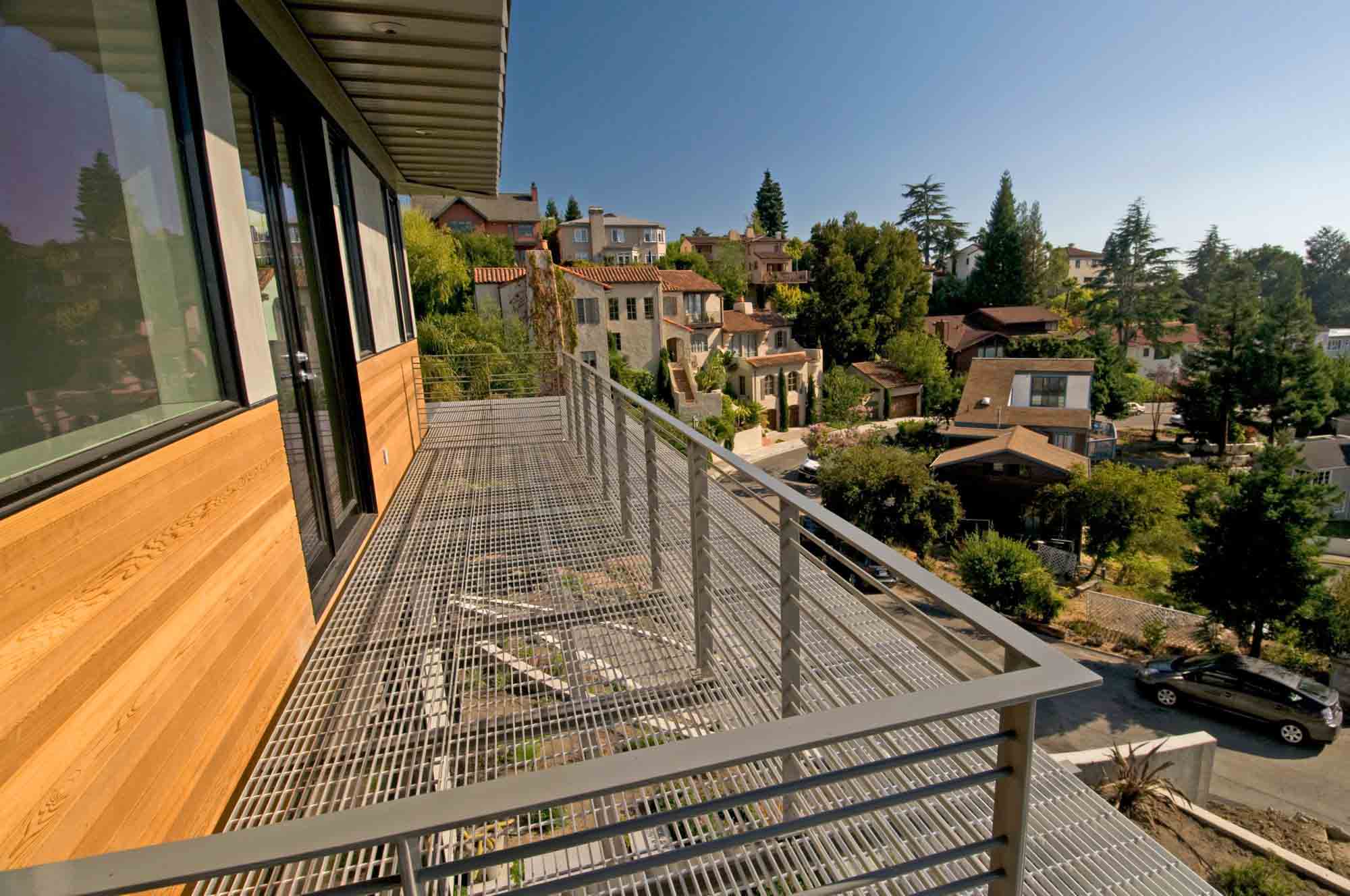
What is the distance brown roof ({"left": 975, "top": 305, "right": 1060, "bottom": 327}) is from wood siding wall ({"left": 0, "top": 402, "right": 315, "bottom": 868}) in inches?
1920

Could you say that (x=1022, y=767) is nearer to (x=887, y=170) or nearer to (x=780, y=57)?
(x=780, y=57)

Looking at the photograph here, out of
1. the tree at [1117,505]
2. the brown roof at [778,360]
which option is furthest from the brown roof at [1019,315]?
the tree at [1117,505]

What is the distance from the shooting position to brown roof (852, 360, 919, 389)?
3781 centimetres

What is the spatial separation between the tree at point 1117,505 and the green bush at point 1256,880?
50.0ft

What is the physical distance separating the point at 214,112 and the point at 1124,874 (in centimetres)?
377

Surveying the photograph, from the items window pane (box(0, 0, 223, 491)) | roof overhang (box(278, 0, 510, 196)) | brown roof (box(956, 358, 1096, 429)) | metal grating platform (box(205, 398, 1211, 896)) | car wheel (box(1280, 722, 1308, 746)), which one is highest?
roof overhang (box(278, 0, 510, 196))

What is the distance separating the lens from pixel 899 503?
2170 centimetres

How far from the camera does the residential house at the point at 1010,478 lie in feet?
72.7

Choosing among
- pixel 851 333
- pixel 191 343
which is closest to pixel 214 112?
pixel 191 343

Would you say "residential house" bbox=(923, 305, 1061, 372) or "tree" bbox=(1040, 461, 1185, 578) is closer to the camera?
"tree" bbox=(1040, 461, 1185, 578)

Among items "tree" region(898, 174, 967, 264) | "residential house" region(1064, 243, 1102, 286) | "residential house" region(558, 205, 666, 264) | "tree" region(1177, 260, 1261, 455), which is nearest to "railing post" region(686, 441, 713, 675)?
"tree" region(1177, 260, 1261, 455)

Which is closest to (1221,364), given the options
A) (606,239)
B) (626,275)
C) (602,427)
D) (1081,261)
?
(626,275)

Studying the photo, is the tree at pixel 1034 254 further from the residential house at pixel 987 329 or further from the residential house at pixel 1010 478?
the residential house at pixel 1010 478

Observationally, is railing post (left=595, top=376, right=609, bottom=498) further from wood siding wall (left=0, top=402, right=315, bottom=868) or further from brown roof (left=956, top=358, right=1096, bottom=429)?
brown roof (left=956, top=358, right=1096, bottom=429)
